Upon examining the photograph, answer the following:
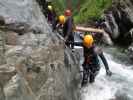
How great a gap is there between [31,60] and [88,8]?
23710 mm

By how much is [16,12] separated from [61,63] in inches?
71.7

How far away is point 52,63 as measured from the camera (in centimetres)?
941

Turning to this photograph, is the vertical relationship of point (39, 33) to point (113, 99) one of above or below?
above

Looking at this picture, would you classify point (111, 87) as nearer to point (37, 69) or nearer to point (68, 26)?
point (68, 26)

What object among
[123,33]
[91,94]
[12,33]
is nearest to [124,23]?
[123,33]

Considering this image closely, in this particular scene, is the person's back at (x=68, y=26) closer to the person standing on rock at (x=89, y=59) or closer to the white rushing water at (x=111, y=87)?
the person standing on rock at (x=89, y=59)

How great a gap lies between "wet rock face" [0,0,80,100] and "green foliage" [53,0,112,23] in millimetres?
17996

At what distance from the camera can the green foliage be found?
2892cm

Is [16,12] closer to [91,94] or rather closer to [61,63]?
[61,63]

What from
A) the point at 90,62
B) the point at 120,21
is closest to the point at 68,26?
the point at 90,62

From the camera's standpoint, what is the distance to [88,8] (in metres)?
31.8

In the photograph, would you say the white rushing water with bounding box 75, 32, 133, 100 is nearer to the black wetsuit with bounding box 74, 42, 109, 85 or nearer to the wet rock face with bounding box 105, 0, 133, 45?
the black wetsuit with bounding box 74, 42, 109, 85

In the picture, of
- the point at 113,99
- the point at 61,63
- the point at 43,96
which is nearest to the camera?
the point at 43,96

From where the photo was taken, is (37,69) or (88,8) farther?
(88,8)
